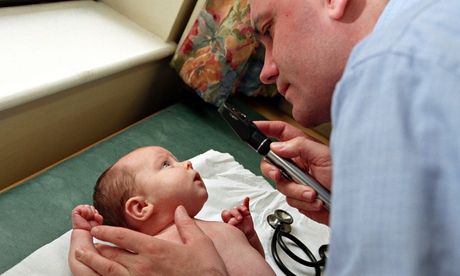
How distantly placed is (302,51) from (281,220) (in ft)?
2.25

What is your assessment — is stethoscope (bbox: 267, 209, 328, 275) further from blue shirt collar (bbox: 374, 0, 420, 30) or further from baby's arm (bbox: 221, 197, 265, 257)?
blue shirt collar (bbox: 374, 0, 420, 30)

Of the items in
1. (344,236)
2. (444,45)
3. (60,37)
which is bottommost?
(60,37)

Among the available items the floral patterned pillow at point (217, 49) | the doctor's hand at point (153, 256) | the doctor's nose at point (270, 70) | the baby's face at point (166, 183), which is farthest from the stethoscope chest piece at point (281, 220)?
the floral patterned pillow at point (217, 49)

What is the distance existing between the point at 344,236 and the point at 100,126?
1559 millimetres

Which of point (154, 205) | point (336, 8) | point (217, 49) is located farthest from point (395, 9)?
point (217, 49)

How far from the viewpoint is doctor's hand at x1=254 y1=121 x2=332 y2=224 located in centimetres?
105

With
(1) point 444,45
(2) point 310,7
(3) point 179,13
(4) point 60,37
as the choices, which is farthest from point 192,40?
(1) point 444,45

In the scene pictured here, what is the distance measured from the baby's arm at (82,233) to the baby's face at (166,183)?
14cm

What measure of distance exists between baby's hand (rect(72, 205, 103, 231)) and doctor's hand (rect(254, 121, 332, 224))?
0.46 metres

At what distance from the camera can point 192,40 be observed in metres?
1.94

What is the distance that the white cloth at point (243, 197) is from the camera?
1.41 meters

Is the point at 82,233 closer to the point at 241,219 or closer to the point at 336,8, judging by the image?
the point at 241,219

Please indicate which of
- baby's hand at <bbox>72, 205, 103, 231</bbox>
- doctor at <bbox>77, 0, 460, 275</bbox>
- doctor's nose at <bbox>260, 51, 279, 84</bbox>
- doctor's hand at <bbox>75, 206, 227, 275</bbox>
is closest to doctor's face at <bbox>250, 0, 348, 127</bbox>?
doctor's nose at <bbox>260, 51, 279, 84</bbox>

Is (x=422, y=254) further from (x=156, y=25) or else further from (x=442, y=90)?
(x=156, y=25)
